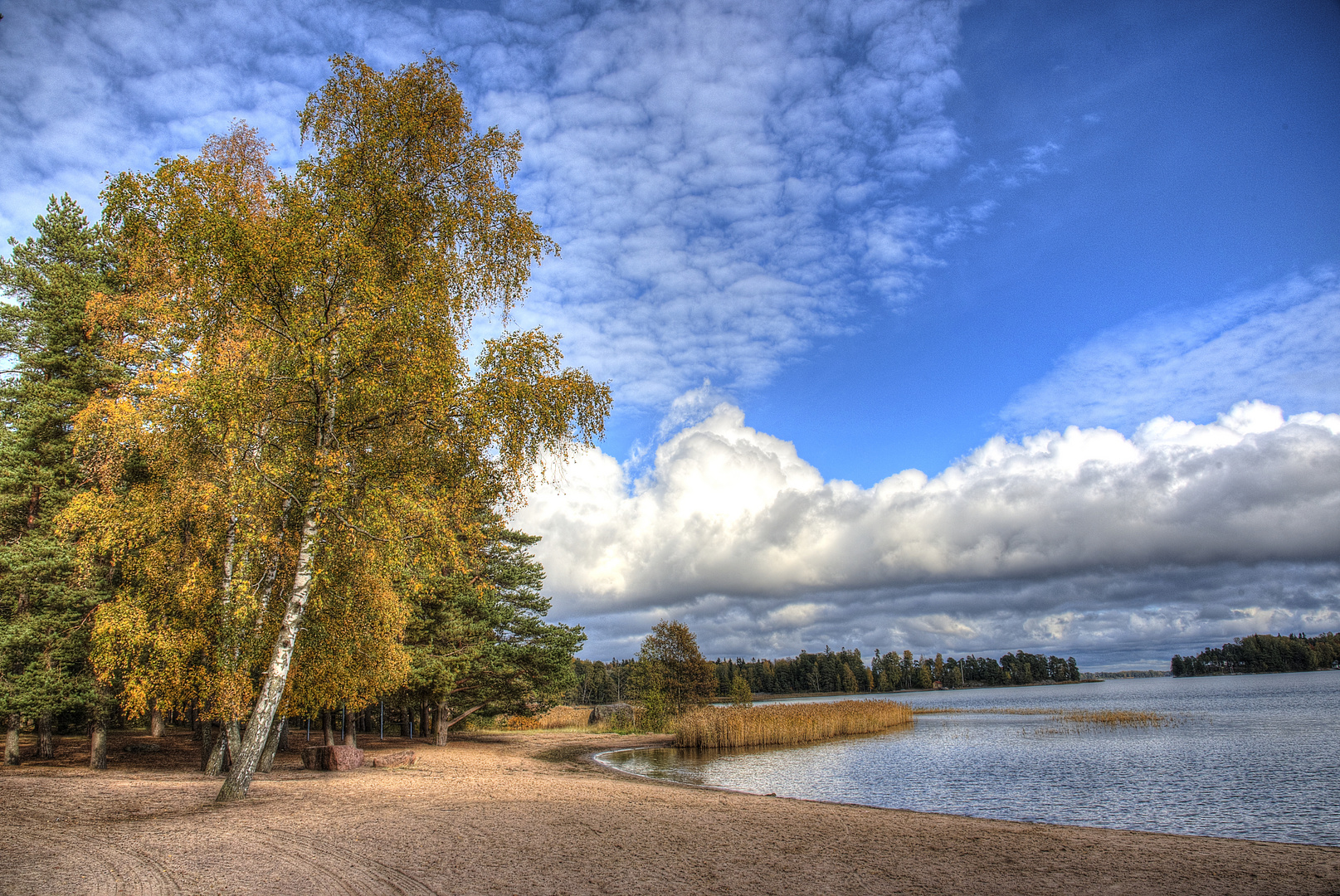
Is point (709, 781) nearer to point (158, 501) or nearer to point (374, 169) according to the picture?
point (158, 501)

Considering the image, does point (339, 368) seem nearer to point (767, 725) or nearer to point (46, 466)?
point (46, 466)

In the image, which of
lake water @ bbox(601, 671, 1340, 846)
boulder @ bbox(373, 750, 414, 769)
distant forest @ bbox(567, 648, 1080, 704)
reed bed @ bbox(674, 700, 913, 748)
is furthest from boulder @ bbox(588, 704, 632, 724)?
distant forest @ bbox(567, 648, 1080, 704)

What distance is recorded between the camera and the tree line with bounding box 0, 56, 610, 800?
10625 mm

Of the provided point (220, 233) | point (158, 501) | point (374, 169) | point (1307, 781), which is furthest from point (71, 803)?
point (1307, 781)

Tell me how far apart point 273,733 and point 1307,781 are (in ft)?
90.1

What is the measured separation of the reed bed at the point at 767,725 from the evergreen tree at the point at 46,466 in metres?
23.0

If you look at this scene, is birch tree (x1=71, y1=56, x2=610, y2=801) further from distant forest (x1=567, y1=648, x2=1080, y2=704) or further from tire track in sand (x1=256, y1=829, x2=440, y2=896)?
distant forest (x1=567, y1=648, x2=1080, y2=704)

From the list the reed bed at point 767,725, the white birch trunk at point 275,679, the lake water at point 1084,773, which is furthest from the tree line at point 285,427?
the reed bed at point 767,725

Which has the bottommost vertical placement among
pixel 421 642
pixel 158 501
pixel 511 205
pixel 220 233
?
pixel 421 642

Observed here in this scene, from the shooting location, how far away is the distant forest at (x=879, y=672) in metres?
162

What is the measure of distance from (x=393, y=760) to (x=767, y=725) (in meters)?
20.3

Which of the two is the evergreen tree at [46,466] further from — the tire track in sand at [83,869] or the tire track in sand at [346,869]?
the tire track in sand at [346,869]

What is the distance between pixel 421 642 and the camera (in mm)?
25594

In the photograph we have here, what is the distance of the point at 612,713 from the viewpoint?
49.8m
